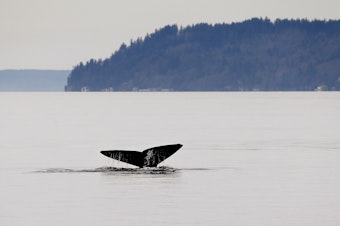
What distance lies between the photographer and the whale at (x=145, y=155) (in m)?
45.3

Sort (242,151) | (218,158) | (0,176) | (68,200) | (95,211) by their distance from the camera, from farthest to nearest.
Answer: (242,151), (218,158), (0,176), (68,200), (95,211)

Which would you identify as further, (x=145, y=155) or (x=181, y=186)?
(x=145, y=155)

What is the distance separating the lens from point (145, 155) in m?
46.7

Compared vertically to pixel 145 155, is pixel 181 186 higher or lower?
lower

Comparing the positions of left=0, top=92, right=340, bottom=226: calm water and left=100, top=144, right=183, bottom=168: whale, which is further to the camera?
left=100, top=144, right=183, bottom=168: whale

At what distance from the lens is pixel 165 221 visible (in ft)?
99.5

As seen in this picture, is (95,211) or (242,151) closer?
(95,211)

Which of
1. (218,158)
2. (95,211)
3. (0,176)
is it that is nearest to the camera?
(95,211)

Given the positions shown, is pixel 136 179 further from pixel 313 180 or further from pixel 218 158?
pixel 218 158

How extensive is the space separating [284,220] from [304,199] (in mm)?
5056

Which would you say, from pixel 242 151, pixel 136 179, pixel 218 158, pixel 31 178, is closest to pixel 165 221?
pixel 136 179

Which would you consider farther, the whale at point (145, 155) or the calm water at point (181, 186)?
the whale at point (145, 155)

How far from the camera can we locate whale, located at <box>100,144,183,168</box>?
45312mm

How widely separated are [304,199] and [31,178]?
13.6 meters
